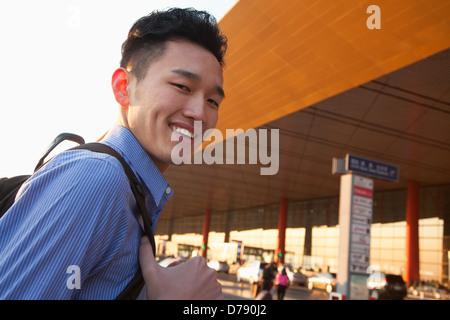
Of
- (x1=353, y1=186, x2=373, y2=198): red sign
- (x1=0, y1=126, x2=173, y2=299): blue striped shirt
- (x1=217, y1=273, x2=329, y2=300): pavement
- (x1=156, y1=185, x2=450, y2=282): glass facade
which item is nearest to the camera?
(x1=0, y1=126, x2=173, y2=299): blue striped shirt

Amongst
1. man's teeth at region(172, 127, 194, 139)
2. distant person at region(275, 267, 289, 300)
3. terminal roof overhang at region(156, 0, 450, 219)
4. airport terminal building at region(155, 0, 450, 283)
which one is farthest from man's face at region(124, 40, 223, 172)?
distant person at region(275, 267, 289, 300)

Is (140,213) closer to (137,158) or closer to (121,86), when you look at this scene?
(137,158)

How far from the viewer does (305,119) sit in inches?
698

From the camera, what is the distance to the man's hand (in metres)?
0.89

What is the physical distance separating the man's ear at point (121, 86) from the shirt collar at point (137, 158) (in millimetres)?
135

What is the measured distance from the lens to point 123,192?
0.86 m

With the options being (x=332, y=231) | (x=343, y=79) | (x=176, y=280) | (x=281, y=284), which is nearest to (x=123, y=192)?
(x=176, y=280)

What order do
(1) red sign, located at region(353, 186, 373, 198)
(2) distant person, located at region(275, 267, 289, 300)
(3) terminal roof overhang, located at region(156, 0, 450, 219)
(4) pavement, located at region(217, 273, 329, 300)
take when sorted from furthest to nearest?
(4) pavement, located at region(217, 273, 329, 300)
(2) distant person, located at region(275, 267, 289, 300)
(3) terminal roof overhang, located at region(156, 0, 450, 219)
(1) red sign, located at region(353, 186, 373, 198)

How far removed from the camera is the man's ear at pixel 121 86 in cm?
132

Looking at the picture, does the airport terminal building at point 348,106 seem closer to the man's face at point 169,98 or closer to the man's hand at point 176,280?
the man's face at point 169,98

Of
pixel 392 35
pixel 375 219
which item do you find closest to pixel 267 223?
pixel 375 219

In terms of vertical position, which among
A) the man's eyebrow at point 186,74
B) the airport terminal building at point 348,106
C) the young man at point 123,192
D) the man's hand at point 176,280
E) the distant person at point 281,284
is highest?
the airport terminal building at point 348,106

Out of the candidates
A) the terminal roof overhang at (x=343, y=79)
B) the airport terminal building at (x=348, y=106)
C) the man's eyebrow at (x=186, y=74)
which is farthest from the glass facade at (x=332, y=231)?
the man's eyebrow at (x=186, y=74)

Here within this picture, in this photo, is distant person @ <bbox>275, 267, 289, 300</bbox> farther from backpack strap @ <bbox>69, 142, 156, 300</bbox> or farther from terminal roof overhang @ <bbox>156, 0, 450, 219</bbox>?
backpack strap @ <bbox>69, 142, 156, 300</bbox>
